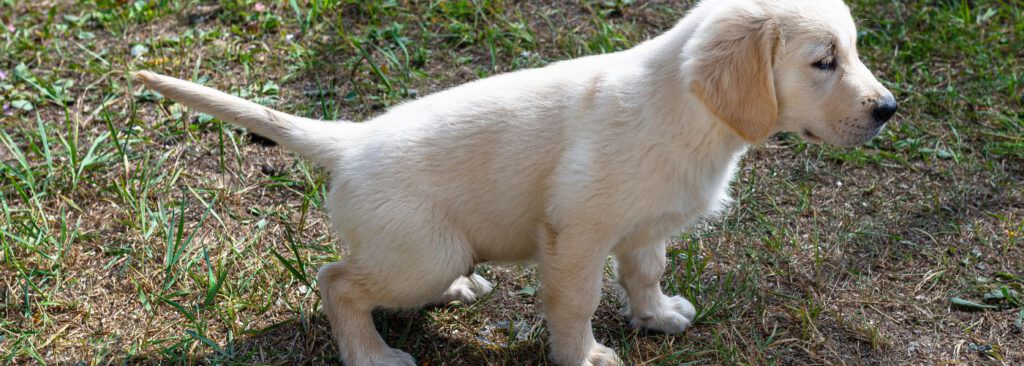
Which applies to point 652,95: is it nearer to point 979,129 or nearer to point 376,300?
point 376,300

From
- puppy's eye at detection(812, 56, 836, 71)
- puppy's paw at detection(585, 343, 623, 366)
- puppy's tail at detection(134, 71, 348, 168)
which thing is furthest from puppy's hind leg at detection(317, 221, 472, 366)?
puppy's eye at detection(812, 56, 836, 71)

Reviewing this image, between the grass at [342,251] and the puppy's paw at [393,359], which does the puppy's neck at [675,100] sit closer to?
the grass at [342,251]

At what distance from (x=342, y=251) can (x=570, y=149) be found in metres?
1.36

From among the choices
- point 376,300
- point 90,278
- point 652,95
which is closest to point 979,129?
point 652,95

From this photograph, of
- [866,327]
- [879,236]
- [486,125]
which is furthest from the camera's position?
[879,236]

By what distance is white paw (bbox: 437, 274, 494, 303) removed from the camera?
3.88 m

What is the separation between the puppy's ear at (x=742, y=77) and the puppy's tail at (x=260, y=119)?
131cm

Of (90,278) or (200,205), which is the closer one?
(90,278)

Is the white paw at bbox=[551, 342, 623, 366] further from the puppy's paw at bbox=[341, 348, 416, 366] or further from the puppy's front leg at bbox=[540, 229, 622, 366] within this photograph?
the puppy's paw at bbox=[341, 348, 416, 366]

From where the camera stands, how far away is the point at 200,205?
14.6 feet

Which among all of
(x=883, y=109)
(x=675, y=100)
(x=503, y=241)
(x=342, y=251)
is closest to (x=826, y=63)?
(x=883, y=109)

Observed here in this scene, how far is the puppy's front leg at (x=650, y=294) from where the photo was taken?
3637mm

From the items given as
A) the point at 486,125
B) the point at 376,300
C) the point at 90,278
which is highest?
the point at 486,125

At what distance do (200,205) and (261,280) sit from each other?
28.0 inches
